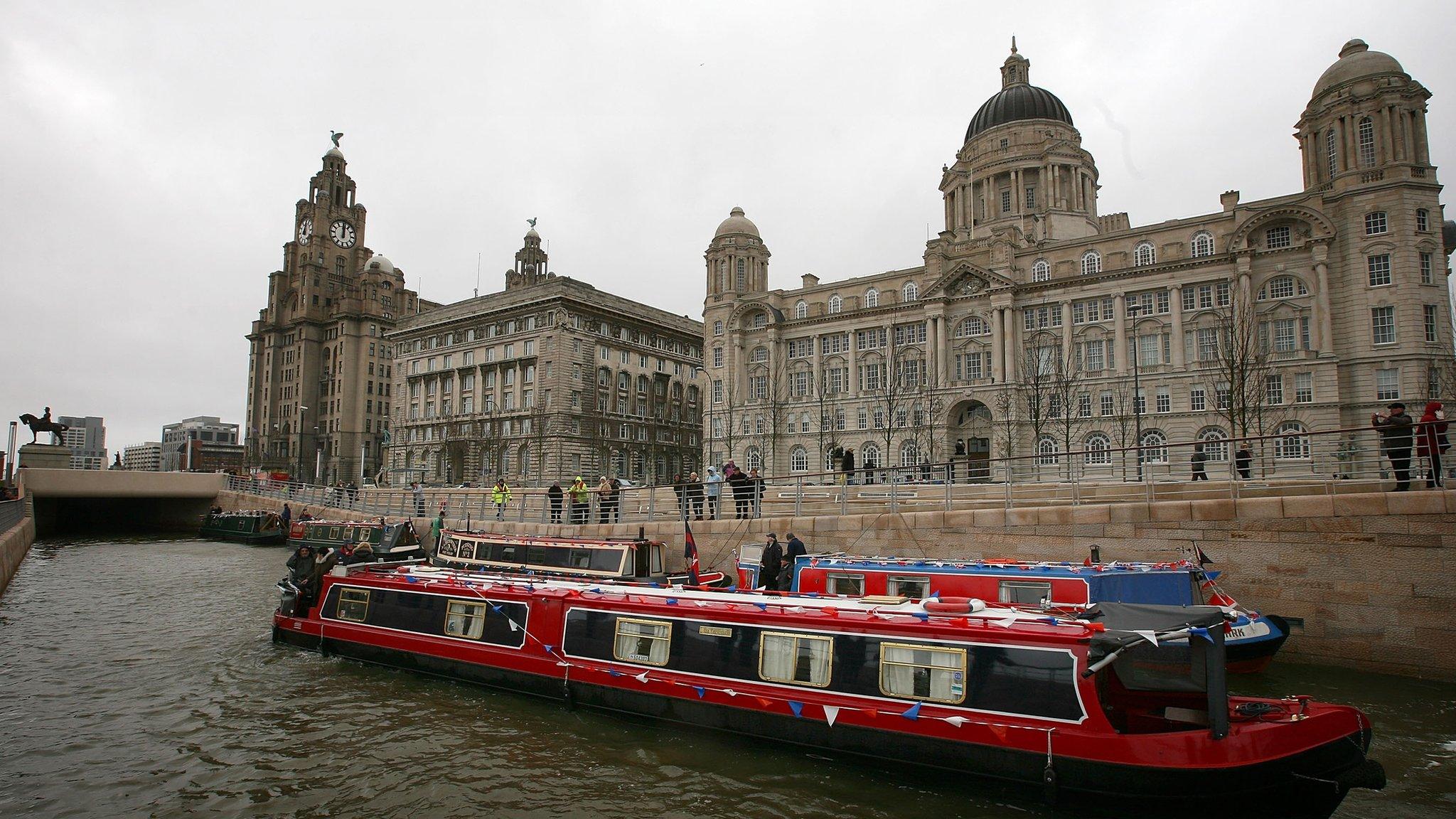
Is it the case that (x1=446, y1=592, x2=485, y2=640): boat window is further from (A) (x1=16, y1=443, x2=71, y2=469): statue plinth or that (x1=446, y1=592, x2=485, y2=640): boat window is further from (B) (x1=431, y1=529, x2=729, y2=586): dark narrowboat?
(A) (x1=16, y1=443, x2=71, y2=469): statue plinth

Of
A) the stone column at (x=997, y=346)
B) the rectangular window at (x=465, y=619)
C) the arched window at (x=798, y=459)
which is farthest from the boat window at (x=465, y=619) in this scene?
the arched window at (x=798, y=459)

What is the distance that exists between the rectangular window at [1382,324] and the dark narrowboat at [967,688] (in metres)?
45.8

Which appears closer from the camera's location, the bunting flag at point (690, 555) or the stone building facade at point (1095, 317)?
the bunting flag at point (690, 555)

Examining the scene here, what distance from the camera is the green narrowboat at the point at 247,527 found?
42312mm

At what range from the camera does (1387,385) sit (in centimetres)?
4216

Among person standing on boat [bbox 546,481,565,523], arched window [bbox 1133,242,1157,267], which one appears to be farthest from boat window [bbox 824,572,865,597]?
arched window [bbox 1133,242,1157,267]

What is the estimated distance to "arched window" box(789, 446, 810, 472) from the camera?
60.2 metres

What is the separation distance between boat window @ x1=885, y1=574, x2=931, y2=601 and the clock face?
122959 mm

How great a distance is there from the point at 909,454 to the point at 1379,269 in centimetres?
2858

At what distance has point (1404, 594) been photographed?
520 inches

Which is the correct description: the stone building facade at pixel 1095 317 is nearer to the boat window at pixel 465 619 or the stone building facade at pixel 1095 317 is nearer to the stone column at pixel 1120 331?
the stone column at pixel 1120 331

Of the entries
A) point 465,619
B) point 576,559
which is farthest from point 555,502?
point 465,619

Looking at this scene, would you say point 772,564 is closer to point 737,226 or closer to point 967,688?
point 967,688

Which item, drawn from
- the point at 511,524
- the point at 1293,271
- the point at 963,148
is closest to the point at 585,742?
the point at 511,524
